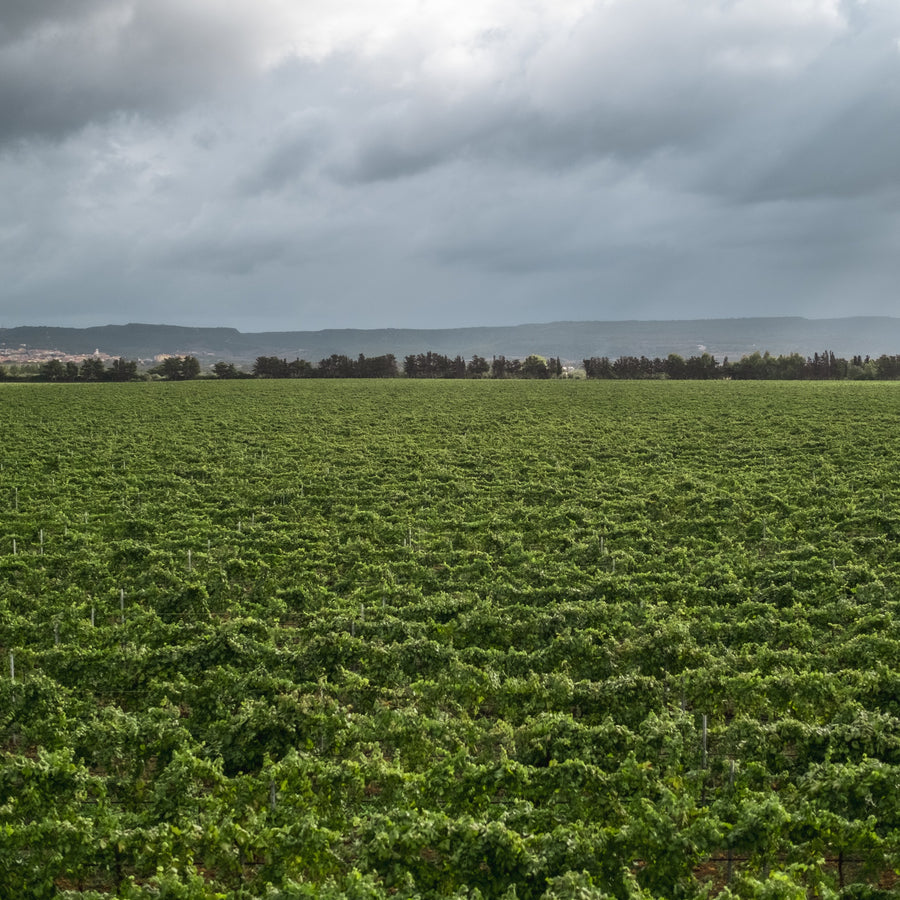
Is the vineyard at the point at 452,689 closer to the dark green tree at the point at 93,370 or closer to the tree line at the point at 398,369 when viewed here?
the dark green tree at the point at 93,370

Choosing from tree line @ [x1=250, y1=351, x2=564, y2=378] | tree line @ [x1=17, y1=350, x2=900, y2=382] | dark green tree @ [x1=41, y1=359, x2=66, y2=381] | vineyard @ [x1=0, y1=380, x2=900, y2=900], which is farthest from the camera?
tree line @ [x1=250, y1=351, x2=564, y2=378]

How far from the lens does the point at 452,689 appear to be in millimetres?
11781

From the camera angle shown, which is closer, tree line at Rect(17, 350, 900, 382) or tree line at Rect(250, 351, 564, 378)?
tree line at Rect(17, 350, 900, 382)

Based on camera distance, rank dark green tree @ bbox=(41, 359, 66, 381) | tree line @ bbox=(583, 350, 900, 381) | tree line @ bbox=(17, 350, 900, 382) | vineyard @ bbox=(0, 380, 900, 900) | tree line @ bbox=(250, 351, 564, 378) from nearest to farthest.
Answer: vineyard @ bbox=(0, 380, 900, 900) < dark green tree @ bbox=(41, 359, 66, 381) < tree line @ bbox=(17, 350, 900, 382) < tree line @ bbox=(583, 350, 900, 381) < tree line @ bbox=(250, 351, 564, 378)

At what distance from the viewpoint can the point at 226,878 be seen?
824 cm

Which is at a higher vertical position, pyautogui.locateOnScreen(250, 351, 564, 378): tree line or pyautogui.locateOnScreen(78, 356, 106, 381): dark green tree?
pyautogui.locateOnScreen(250, 351, 564, 378): tree line

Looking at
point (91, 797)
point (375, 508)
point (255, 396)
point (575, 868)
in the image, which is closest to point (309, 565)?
point (375, 508)

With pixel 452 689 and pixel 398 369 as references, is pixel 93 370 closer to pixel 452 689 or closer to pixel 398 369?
pixel 398 369

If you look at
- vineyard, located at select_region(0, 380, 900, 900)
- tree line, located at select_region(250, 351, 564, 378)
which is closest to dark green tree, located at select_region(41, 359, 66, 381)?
tree line, located at select_region(250, 351, 564, 378)

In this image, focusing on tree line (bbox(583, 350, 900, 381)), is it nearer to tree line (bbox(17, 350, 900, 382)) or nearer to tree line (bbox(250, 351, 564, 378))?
tree line (bbox(17, 350, 900, 382))

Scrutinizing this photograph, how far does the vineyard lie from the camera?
312 inches

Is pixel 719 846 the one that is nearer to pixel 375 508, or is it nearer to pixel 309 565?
pixel 309 565

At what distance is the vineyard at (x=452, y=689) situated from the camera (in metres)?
7.93

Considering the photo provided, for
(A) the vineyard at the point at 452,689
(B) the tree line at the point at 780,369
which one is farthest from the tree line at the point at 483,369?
(A) the vineyard at the point at 452,689
